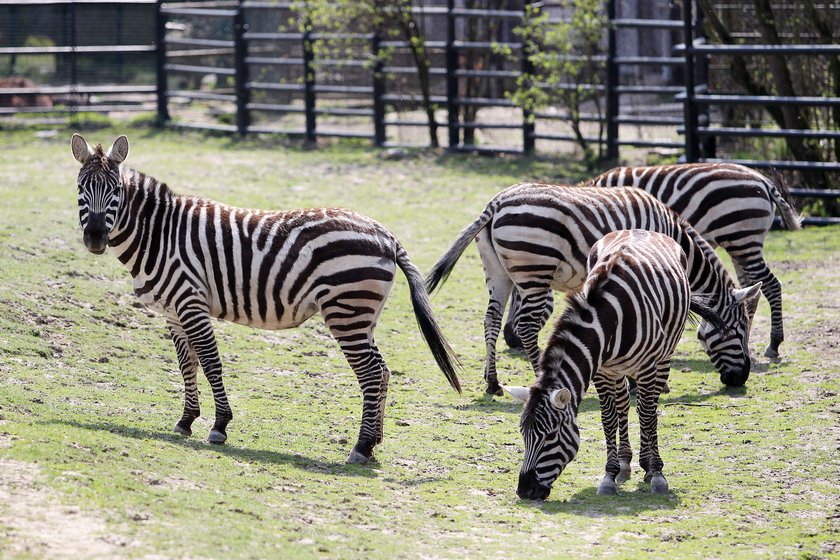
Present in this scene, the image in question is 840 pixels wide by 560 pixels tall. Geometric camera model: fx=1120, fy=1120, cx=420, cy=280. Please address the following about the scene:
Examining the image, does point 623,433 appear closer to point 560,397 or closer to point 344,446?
point 560,397

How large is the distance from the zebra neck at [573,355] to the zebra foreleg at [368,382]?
1289 millimetres

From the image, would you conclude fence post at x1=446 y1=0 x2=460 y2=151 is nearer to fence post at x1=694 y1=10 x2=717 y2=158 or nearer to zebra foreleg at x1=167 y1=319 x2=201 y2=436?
fence post at x1=694 y1=10 x2=717 y2=158

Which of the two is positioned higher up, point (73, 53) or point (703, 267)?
point (73, 53)

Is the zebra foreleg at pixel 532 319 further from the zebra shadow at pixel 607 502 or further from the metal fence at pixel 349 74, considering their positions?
the metal fence at pixel 349 74

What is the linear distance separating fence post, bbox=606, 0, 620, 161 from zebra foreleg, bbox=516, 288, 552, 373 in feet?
29.2

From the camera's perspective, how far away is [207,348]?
6945 millimetres

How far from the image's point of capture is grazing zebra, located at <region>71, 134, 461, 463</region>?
22.5 ft

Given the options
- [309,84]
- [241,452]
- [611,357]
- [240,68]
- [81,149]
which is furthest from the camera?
[240,68]

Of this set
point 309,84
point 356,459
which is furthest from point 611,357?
point 309,84

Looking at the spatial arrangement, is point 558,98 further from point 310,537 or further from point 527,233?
point 310,537

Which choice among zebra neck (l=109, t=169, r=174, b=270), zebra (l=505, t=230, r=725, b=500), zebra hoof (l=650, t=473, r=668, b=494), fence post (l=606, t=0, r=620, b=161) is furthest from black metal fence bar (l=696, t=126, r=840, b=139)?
zebra neck (l=109, t=169, r=174, b=270)

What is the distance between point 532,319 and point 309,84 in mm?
12275

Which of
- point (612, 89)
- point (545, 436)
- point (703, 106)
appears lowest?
point (545, 436)

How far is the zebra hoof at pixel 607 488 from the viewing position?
21.0 feet
